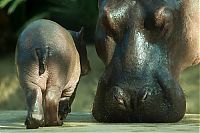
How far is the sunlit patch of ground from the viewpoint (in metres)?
5.26

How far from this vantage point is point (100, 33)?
2418 millimetres

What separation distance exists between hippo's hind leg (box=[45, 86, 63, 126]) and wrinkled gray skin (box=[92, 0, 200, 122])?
233 mm

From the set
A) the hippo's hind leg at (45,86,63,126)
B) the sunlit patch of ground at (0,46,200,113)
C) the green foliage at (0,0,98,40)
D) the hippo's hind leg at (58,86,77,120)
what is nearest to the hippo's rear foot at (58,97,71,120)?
the hippo's hind leg at (58,86,77,120)

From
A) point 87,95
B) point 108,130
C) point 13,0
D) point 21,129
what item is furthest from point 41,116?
point 13,0

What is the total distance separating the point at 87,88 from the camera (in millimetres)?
5391

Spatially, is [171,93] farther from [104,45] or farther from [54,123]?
[54,123]

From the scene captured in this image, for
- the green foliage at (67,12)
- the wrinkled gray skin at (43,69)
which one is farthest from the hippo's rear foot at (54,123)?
the green foliage at (67,12)

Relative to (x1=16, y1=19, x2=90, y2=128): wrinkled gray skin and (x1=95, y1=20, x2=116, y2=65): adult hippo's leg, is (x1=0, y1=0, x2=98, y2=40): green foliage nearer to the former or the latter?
(x1=95, y1=20, x2=116, y2=65): adult hippo's leg

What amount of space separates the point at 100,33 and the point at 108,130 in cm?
56

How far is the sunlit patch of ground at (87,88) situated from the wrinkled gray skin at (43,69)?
9.83ft

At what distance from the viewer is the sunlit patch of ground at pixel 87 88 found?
17.3 feet

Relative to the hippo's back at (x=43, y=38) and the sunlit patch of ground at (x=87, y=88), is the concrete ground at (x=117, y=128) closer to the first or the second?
the hippo's back at (x=43, y=38)

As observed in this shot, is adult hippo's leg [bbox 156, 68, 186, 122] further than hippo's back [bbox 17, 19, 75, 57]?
Yes

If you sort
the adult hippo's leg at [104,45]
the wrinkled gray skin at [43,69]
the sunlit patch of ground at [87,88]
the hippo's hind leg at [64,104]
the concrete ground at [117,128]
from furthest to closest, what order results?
the sunlit patch of ground at [87,88], the adult hippo's leg at [104,45], the hippo's hind leg at [64,104], the wrinkled gray skin at [43,69], the concrete ground at [117,128]
